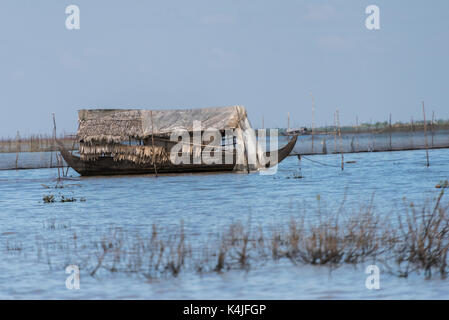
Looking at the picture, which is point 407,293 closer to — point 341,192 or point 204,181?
point 341,192

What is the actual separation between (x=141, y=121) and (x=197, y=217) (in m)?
10.1

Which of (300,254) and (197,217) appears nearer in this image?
(300,254)

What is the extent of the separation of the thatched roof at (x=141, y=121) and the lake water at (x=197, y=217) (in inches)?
56.7

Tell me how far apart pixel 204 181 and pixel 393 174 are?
5.94m

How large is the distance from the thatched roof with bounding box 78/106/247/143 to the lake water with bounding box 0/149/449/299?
56.7 inches

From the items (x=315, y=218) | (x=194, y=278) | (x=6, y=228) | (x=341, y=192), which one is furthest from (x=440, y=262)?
(x=341, y=192)

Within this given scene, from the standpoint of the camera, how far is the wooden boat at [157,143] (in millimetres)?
19609

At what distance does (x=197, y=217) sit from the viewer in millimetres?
10547
